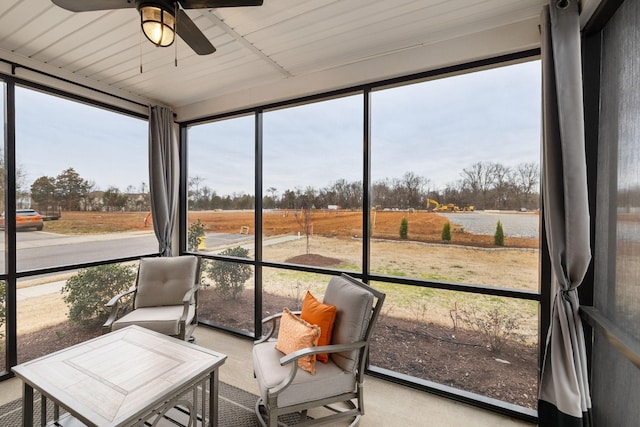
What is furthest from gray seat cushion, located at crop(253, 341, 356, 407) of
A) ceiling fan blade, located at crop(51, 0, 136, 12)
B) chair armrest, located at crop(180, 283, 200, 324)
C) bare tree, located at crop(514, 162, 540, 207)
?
ceiling fan blade, located at crop(51, 0, 136, 12)

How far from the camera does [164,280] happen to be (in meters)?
2.99

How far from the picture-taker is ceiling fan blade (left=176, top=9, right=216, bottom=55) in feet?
4.97

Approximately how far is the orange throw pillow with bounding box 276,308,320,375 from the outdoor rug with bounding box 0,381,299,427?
48 centimetres

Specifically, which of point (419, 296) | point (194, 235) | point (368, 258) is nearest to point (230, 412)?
point (368, 258)

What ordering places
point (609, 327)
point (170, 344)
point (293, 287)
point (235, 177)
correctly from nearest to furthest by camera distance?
point (609, 327) → point (170, 344) → point (293, 287) → point (235, 177)

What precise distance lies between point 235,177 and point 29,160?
179cm

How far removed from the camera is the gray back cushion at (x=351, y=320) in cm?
183

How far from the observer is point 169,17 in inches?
55.7

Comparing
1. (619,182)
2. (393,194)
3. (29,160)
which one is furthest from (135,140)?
(619,182)

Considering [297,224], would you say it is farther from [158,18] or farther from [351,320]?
[158,18]

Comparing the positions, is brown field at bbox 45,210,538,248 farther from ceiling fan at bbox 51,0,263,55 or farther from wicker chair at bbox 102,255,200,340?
ceiling fan at bbox 51,0,263,55

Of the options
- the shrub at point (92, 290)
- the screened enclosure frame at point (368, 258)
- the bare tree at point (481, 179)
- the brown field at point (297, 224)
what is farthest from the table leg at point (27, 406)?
the bare tree at point (481, 179)

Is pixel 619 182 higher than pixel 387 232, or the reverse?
pixel 619 182

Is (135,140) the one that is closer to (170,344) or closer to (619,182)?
(170,344)
